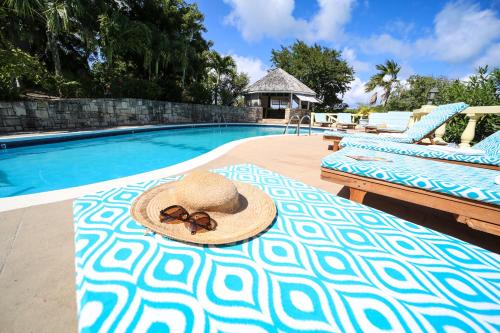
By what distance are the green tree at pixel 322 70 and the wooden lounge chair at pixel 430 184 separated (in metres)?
30.3

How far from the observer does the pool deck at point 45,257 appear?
1.26 metres

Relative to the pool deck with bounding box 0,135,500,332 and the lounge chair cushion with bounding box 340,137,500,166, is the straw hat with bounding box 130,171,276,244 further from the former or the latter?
the lounge chair cushion with bounding box 340,137,500,166

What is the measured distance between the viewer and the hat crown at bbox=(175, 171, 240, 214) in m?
1.42

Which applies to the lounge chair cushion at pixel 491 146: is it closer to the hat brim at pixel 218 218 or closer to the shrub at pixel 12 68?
the hat brim at pixel 218 218

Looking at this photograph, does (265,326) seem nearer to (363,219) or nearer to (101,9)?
(363,219)

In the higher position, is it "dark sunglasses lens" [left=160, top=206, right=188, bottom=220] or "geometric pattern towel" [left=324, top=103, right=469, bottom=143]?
"geometric pattern towel" [left=324, top=103, right=469, bottom=143]

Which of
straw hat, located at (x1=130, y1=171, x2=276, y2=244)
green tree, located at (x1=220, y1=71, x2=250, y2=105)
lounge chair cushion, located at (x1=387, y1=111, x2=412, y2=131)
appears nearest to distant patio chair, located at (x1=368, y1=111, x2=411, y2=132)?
lounge chair cushion, located at (x1=387, y1=111, x2=412, y2=131)

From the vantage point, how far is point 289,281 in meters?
0.98

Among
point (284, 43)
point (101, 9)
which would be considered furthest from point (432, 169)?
point (284, 43)

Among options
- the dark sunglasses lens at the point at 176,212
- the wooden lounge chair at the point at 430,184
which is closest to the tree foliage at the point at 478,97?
the wooden lounge chair at the point at 430,184

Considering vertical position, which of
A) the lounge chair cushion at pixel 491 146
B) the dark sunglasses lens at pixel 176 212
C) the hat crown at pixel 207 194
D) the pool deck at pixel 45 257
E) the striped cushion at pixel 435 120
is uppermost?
the striped cushion at pixel 435 120

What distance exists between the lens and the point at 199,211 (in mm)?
1420

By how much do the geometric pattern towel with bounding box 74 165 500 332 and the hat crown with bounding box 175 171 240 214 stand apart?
11.8 inches

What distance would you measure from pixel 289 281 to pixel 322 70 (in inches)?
1271
